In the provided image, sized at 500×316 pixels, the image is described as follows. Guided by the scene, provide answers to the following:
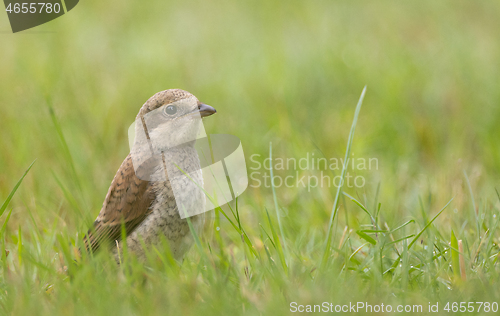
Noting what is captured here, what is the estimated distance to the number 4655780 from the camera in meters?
3.98

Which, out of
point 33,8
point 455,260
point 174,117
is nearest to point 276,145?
point 174,117

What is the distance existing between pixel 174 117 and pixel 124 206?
671 mm

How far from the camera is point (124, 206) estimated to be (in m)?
3.49

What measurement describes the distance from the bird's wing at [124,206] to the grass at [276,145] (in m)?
0.19

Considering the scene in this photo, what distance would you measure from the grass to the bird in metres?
0.19

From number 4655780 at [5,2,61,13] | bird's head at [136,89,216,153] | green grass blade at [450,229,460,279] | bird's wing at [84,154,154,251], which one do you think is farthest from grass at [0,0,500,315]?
number 4655780 at [5,2,61,13]

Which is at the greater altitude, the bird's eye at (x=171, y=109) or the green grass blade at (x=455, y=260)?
the bird's eye at (x=171, y=109)

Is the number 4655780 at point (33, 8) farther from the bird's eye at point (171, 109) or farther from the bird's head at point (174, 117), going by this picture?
the bird's eye at point (171, 109)

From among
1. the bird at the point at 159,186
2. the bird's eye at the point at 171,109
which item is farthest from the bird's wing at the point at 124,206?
the bird's eye at the point at 171,109

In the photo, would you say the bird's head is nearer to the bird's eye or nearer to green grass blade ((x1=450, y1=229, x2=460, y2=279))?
the bird's eye

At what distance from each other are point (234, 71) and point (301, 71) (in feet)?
3.29

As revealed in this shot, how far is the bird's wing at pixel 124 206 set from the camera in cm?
343

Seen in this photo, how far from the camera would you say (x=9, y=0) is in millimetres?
3996

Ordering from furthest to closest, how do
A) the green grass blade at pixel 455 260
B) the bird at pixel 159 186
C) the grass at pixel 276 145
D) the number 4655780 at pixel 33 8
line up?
the number 4655780 at pixel 33 8 < the bird at pixel 159 186 < the green grass blade at pixel 455 260 < the grass at pixel 276 145
